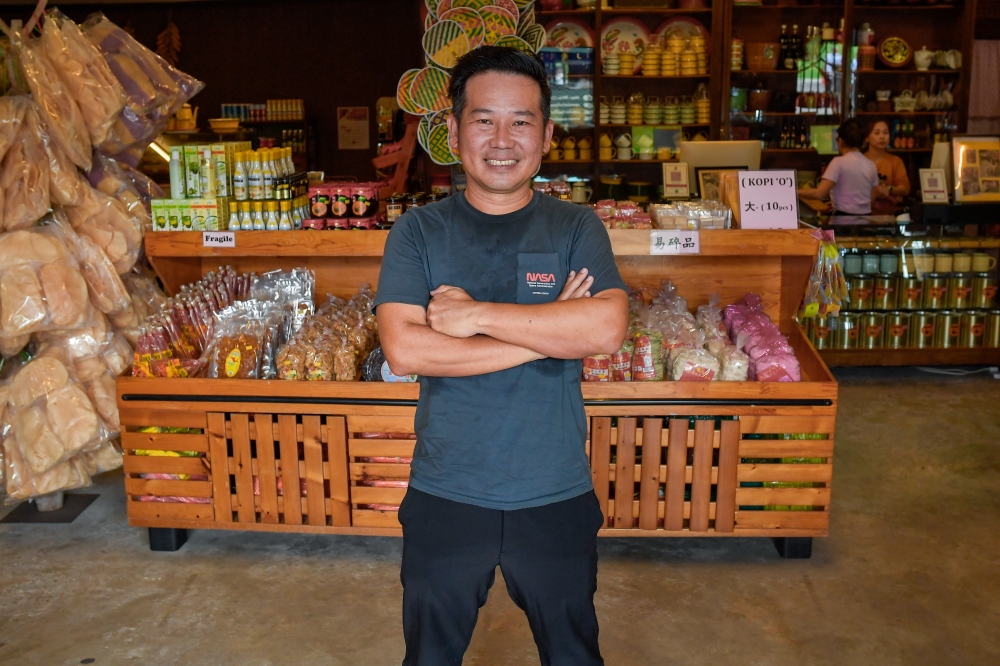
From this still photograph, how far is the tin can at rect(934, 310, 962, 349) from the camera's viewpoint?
591 centimetres

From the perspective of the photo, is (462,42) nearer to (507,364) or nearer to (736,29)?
(507,364)

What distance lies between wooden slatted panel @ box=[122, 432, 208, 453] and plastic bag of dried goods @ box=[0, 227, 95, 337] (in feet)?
1.88

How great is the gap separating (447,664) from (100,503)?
266 cm

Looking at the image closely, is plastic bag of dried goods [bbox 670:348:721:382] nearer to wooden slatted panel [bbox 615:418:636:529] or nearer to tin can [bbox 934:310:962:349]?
wooden slatted panel [bbox 615:418:636:529]

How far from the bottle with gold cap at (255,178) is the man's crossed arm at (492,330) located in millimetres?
1840

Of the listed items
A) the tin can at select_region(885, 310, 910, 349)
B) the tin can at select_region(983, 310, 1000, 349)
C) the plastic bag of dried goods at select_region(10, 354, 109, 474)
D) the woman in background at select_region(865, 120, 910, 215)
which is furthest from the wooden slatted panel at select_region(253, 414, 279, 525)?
the woman in background at select_region(865, 120, 910, 215)

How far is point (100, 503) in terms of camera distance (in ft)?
13.4

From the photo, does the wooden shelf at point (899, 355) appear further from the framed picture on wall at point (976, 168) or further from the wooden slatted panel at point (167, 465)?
the wooden slatted panel at point (167, 465)

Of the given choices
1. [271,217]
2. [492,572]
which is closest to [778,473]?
[492,572]

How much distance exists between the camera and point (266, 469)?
346 cm

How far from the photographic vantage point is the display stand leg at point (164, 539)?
360 centimetres

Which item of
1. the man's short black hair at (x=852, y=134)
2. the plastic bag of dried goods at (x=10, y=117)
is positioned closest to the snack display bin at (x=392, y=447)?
the plastic bag of dried goods at (x=10, y=117)

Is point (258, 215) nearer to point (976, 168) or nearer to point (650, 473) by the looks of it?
point (650, 473)

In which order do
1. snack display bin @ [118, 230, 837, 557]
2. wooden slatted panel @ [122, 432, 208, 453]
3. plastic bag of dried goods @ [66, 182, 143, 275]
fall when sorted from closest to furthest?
snack display bin @ [118, 230, 837, 557] → wooden slatted panel @ [122, 432, 208, 453] → plastic bag of dried goods @ [66, 182, 143, 275]
